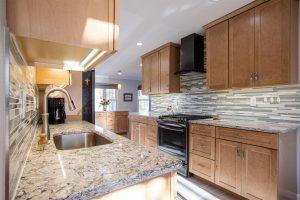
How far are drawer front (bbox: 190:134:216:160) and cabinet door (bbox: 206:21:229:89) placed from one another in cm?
76

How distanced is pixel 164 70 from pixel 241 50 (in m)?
1.61

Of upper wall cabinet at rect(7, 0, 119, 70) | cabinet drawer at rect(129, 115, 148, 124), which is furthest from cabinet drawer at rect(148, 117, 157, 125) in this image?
upper wall cabinet at rect(7, 0, 119, 70)

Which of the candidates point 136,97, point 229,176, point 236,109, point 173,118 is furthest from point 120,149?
point 136,97

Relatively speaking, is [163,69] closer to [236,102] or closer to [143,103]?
[236,102]

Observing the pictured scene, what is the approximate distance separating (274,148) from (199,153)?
0.97 metres

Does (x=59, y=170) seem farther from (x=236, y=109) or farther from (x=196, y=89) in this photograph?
(x=196, y=89)

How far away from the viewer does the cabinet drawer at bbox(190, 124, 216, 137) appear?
2.22m

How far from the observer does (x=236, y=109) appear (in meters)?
2.53

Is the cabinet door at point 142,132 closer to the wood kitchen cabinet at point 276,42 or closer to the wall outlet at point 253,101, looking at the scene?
the wall outlet at point 253,101

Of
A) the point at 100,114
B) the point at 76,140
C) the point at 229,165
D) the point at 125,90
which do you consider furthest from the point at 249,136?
the point at 125,90

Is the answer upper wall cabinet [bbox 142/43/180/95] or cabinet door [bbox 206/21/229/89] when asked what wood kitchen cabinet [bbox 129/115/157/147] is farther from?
cabinet door [bbox 206/21/229/89]

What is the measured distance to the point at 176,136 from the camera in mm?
2770

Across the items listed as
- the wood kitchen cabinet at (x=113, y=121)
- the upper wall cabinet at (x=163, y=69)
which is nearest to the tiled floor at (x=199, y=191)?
the upper wall cabinet at (x=163, y=69)

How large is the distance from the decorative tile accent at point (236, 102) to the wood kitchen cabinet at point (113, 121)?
116 inches
